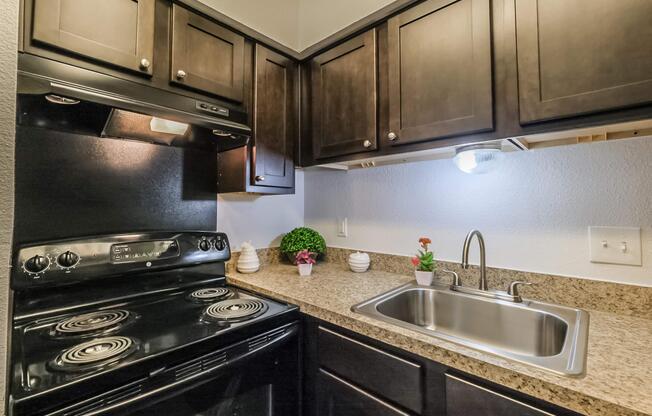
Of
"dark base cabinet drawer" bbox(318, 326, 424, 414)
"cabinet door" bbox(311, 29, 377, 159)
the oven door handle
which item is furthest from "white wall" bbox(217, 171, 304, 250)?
"dark base cabinet drawer" bbox(318, 326, 424, 414)

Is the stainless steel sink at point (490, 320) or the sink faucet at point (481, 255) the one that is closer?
the stainless steel sink at point (490, 320)

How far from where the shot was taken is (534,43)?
3.08ft

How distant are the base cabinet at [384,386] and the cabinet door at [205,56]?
3.66 ft

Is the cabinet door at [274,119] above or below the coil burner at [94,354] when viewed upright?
above

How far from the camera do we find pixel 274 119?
1570 mm

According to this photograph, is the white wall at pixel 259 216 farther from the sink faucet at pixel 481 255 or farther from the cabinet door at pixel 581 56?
the cabinet door at pixel 581 56

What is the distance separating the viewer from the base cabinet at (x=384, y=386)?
72 cm

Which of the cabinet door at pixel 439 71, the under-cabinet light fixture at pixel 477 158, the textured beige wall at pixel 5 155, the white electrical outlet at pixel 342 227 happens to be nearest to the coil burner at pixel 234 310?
the textured beige wall at pixel 5 155

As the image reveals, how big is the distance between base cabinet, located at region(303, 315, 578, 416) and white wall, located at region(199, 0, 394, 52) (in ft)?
5.70

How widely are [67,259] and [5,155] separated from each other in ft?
3.00

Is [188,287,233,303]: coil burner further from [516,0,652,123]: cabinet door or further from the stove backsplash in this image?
[516,0,652,123]: cabinet door

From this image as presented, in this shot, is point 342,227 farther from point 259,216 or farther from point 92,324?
point 92,324

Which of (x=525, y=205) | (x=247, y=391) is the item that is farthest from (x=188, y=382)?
(x=525, y=205)

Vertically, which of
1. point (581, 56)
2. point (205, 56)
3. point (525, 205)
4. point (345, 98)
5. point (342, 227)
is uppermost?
point (205, 56)
